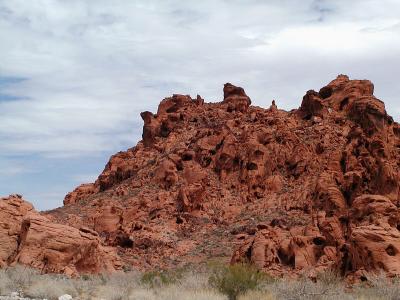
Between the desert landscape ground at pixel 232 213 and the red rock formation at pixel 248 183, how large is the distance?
0.44 ft

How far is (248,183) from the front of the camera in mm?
61375

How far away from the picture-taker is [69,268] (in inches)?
1067

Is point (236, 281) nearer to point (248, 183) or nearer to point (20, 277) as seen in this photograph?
point (20, 277)

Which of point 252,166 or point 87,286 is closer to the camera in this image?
point 87,286

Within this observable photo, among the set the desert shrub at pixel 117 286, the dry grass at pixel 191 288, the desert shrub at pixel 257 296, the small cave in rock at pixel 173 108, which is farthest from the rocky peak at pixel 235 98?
the desert shrub at pixel 257 296

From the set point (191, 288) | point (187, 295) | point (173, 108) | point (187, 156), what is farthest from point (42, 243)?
point (173, 108)

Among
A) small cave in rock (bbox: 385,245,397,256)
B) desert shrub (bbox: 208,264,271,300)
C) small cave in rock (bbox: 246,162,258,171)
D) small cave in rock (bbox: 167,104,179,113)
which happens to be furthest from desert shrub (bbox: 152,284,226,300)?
small cave in rock (bbox: 167,104,179,113)

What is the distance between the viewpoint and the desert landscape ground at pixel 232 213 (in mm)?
22016

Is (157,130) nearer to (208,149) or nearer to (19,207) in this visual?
(208,149)

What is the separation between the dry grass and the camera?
17.8 meters

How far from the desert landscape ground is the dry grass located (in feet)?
0.25

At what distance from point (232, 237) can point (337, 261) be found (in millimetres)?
24914

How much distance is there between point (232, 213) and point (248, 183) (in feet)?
15.0

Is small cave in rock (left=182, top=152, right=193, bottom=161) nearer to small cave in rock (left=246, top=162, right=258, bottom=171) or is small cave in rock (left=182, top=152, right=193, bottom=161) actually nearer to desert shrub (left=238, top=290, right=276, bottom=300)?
small cave in rock (left=246, top=162, right=258, bottom=171)
